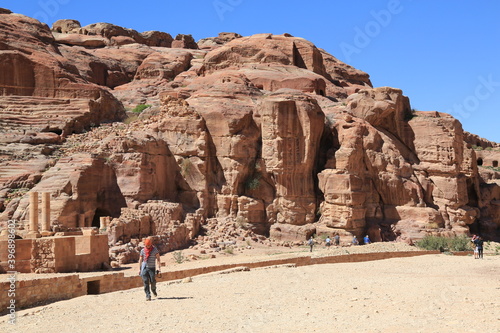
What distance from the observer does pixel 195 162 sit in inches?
1160

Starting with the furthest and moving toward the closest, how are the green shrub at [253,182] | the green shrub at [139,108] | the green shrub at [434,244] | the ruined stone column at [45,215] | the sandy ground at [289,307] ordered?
the green shrub at [139,108]
the green shrub at [253,182]
the green shrub at [434,244]
the ruined stone column at [45,215]
the sandy ground at [289,307]

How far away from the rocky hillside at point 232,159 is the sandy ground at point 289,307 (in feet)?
35.3

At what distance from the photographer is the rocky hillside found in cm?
2580

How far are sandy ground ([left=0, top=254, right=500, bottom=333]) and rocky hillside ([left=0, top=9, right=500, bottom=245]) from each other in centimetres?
1075

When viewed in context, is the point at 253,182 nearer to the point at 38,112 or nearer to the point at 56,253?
the point at 38,112

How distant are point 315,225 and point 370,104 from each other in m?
9.35

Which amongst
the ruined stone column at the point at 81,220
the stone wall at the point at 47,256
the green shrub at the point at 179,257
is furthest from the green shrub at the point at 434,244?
the stone wall at the point at 47,256

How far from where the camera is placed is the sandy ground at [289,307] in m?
9.03

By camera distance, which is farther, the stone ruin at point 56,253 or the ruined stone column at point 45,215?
the ruined stone column at point 45,215

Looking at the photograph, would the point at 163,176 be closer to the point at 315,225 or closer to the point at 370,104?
the point at 315,225

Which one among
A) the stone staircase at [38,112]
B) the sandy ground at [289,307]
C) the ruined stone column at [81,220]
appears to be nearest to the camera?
the sandy ground at [289,307]

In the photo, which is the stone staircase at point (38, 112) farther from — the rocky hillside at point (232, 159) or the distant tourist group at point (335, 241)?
the distant tourist group at point (335, 241)

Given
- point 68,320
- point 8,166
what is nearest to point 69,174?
point 8,166

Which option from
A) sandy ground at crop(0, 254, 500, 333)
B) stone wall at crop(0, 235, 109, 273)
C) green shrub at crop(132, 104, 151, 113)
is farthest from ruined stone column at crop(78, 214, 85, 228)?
green shrub at crop(132, 104, 151, 113)
